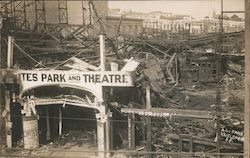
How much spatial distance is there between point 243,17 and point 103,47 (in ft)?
4.42

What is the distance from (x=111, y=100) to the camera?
167 inches

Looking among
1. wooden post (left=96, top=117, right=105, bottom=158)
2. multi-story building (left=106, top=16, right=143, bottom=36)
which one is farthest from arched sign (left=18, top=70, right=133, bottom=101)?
multi-story building (left=106, top=16, right=143, bottom=36)

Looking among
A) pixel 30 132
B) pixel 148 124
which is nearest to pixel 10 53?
pixel 30 132

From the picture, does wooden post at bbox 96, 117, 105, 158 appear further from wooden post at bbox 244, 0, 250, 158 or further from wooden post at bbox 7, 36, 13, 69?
wooden post at bbox 244, 0, 250, 158

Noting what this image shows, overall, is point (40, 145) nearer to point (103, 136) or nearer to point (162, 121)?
point (103, 136)

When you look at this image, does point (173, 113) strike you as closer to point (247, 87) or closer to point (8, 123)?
point (247, 87)

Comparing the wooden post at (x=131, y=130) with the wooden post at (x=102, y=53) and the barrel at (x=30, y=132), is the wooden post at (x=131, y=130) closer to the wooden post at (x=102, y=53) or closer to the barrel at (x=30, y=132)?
the wooden post at (x=102, y=53)

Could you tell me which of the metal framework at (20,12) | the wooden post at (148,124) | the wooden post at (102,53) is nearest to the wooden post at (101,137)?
the wooden post at (148,124)

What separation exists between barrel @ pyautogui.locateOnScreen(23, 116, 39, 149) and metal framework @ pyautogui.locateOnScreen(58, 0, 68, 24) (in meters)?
1.08

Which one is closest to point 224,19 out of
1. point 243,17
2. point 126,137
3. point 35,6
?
point 243,17

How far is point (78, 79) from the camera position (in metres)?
4.29

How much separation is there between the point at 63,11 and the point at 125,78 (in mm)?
892

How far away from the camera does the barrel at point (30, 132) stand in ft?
14.6

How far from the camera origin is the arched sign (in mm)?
4184
